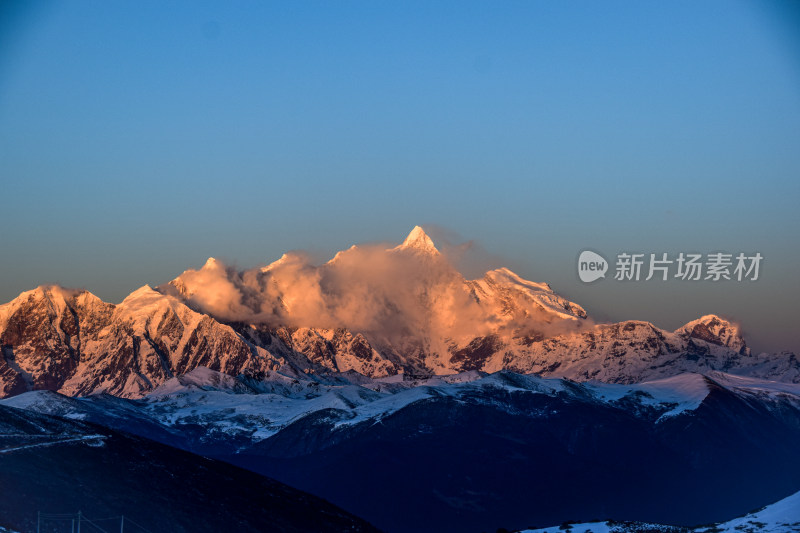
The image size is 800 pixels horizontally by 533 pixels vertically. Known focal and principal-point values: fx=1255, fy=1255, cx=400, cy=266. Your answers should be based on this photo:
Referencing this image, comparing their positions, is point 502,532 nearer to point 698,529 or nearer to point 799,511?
point 698,529

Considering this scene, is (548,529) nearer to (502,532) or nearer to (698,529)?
(502,532)

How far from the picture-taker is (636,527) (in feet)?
631

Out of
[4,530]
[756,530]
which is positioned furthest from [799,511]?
[4,530]

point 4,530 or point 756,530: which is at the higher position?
point 756,530

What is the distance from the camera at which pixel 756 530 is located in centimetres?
18800

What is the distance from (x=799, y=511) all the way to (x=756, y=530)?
41.5 ft

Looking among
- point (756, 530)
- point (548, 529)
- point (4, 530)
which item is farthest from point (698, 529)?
point (4, 530)

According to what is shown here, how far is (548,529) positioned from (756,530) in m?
31.1

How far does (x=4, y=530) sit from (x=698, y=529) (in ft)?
357

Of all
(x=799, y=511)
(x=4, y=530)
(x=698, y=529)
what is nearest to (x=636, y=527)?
(x=698, y=529)

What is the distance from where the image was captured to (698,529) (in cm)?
19888

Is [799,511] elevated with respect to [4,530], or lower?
elevated

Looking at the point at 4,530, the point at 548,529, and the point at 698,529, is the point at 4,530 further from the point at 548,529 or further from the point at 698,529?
the point at 698,529

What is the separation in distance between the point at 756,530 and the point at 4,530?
11492cm
